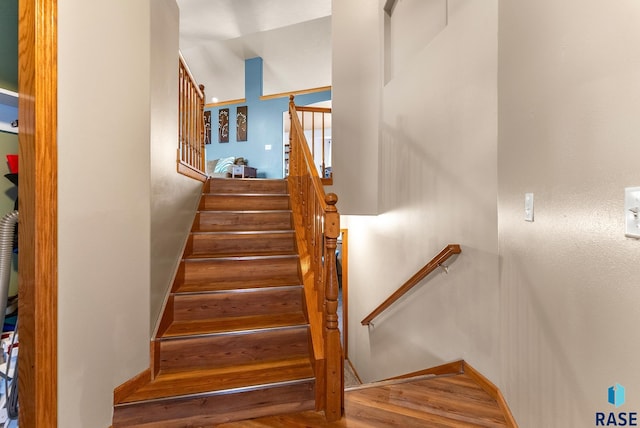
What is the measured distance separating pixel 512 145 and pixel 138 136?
1.98 meters

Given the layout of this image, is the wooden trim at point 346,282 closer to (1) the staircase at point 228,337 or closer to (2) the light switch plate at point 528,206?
(1) the staircase at point 228,337

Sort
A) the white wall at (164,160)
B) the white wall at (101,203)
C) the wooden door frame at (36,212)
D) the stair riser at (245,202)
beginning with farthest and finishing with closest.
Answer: the stair riser at (245,202), the white wall at (164,160), the white wall at (101,203), the wooden door frame at (36,212)

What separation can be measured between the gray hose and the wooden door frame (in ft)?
0.39

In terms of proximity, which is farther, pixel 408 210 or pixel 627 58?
pixel 408 210

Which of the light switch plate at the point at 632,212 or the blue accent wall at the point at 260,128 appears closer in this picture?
the light switch plate at the point at 632,212

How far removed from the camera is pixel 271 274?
8.11 feet

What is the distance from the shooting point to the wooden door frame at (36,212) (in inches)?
44.6

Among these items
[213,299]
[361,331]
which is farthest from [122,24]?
[361,331]

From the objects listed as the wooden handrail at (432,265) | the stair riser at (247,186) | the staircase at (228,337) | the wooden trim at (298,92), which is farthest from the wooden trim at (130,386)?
the wooden trim at (298,92)

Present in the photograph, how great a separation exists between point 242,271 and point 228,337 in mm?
642

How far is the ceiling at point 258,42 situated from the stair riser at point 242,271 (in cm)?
431

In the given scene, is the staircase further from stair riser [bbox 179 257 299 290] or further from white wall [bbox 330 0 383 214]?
white wall [bbox 330 0 383 214]

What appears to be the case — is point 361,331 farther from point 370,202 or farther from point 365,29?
point 365,29

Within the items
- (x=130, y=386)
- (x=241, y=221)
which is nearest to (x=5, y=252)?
(x=130, y=386)
